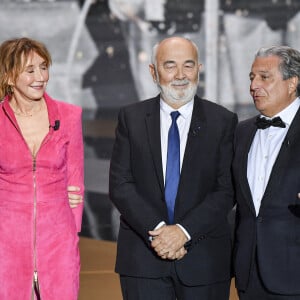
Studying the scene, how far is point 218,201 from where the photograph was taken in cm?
331

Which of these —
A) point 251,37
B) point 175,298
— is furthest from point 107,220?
point 175,298

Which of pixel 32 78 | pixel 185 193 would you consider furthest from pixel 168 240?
pixel 32 78

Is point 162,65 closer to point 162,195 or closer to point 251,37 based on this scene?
point 162,195

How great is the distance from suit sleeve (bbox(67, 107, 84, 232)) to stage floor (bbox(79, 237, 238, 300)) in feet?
6.29

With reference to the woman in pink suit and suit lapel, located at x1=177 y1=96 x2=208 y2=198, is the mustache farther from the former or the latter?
the woman in pink suit

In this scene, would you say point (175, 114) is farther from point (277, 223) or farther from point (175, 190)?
point (277, 223)

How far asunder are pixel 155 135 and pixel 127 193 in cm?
26

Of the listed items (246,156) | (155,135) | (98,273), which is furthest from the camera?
(98,273)

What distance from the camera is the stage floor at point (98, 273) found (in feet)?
17.2

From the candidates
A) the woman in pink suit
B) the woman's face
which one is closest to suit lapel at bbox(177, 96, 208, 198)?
the woman in pink suit

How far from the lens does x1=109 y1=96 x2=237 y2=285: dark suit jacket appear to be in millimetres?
3293

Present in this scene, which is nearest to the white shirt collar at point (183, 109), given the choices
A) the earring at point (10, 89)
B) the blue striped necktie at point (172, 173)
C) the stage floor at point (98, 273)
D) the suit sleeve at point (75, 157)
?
the blue striped necktie at point (172, 173)

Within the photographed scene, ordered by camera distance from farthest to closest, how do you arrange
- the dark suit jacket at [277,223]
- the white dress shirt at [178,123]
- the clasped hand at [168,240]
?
the white dress shirt at [178,123], the clasped hand at [168,240], the dark suit jacket at [277,223]

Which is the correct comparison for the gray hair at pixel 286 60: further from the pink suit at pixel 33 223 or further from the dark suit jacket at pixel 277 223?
the pink suit at pixel 33 223
